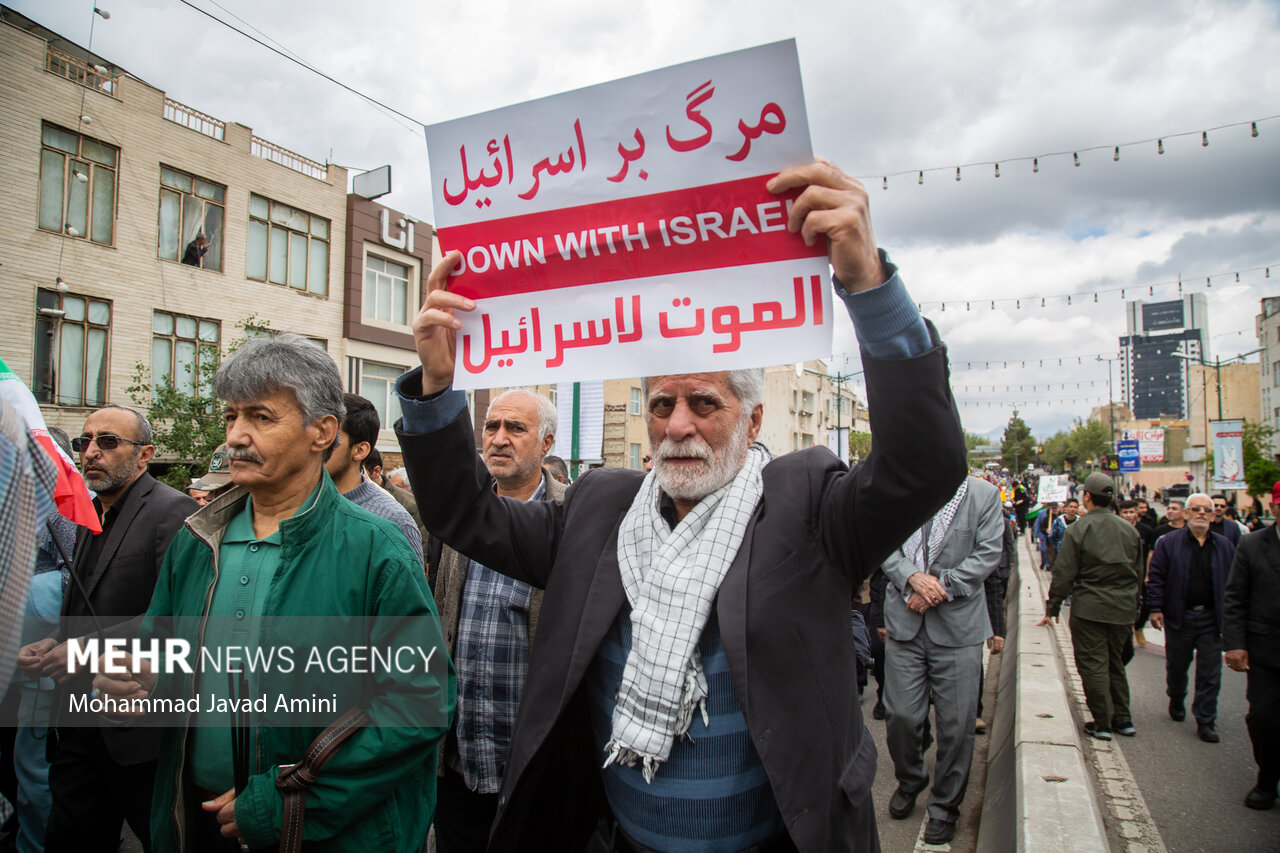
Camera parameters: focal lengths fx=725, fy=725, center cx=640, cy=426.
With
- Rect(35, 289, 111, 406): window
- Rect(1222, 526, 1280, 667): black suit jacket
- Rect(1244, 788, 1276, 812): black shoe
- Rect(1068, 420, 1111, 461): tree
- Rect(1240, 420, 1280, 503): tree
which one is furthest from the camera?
Rect(1068, 420, 1111, 461): tree

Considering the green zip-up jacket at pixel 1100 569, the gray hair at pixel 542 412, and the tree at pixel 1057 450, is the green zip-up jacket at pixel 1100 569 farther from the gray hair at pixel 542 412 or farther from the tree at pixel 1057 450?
the tree at pixel 1057 450

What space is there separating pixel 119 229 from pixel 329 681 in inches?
679

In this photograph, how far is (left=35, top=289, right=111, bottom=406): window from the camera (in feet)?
46.1

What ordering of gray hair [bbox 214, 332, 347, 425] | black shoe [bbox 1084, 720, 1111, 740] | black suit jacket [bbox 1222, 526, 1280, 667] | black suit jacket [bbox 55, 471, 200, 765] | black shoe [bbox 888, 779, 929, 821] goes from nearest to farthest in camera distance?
gray hair [bbox 214, 332, 347, 425] → black suit jacket [bbox 55, 471, 200, 765] → black shoe [bbox 888, 779, 929, 821] → black suit jacket [bbox 1222, 526, 1280, 667] → black shoe [bbox 1084, 720, 1111, 740]

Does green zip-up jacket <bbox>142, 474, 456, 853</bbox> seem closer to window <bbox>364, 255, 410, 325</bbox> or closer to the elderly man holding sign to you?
the elderly man holding sign

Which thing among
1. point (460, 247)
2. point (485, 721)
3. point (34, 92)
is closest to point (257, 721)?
point (485, 721)

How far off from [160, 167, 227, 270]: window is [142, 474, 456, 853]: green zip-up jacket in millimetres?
17306

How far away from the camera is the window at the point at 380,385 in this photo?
71.1ft

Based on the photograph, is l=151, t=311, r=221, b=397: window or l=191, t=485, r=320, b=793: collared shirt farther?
l=151, t=311, r=221, b=397: window

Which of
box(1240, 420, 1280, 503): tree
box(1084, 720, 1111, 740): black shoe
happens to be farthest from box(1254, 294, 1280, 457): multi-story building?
box(1084, 720, 1111, 740): black shoe

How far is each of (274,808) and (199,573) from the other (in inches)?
30.3

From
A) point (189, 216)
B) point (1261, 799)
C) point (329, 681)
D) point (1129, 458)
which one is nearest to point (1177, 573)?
point (1261, 799)

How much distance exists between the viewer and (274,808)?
2.00m

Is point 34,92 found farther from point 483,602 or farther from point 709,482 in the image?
point 709,482
